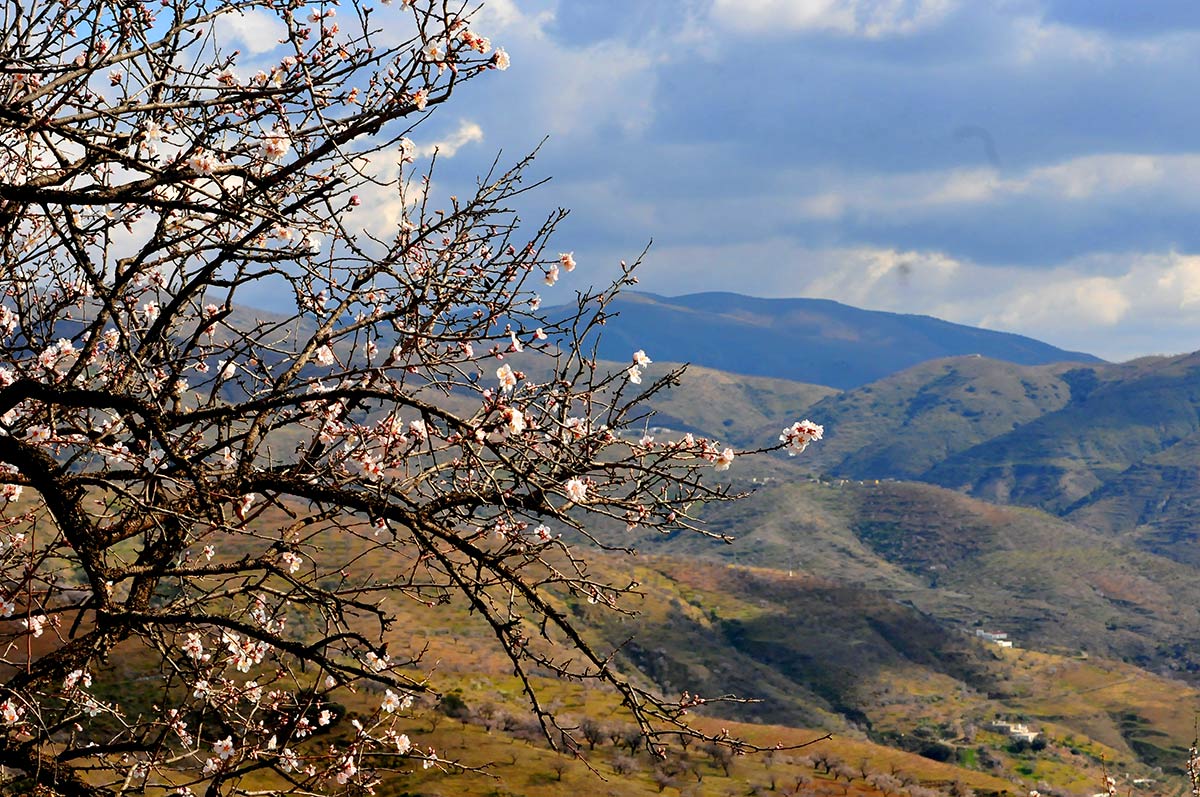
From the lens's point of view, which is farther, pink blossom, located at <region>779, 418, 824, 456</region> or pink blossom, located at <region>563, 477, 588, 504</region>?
pink blossom, located at <region>779, 418, 824, 456</region>

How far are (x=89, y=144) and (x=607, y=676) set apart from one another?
4.67 metres

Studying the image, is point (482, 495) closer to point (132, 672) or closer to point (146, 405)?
point (146, 405)

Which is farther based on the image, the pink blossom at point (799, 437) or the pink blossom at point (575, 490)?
the pink blossom at point (799, 437)

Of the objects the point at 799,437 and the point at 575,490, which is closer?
the point at 575,490

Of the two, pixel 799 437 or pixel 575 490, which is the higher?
pixel 799 437

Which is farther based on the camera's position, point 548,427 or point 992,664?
point 992,664

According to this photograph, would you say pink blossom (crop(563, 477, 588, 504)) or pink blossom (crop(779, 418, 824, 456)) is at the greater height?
pink blossom (crop(779, 418, 824, 456))

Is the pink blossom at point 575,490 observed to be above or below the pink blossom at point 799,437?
below

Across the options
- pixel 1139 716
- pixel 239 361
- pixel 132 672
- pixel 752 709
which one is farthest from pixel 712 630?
pixel 239 361

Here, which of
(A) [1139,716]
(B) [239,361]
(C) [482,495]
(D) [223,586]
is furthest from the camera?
(A) [1139,716]

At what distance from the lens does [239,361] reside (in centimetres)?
945

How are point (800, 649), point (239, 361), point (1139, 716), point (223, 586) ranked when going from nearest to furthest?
1. point (223, 586)
2. point (239, 361)
3. point (1139, 716)
4. point (800, 649)

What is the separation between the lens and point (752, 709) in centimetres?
11594

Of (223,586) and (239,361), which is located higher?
(239,361)
